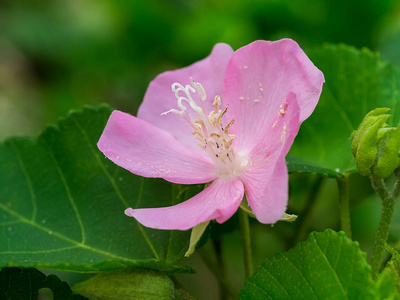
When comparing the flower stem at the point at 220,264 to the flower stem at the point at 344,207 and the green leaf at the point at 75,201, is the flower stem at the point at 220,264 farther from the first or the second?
the flower stem at the point at 344,207

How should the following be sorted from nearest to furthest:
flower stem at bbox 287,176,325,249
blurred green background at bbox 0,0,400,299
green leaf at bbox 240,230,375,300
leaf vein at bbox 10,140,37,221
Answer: green leaf at bbox 240,230,375,300, leaf vein at bbox 10,140,37,221, flower stem at bbox 287,176,325,249, blurred green background at bbox 0,0,400,299

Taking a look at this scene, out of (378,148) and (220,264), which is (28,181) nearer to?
(220,264)

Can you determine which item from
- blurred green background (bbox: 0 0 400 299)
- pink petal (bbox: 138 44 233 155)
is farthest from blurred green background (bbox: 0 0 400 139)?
pink petal (bbox: 138 44 233 155)

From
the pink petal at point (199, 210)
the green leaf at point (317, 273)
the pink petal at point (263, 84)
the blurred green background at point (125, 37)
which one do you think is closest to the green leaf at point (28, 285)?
the pink petal at point (199, 210)

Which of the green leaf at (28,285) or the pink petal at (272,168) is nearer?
the pink petal at (272,168)

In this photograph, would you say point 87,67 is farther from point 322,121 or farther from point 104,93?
point 322,121

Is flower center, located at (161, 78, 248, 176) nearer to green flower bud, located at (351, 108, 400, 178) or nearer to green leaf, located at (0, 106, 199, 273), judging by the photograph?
green leaf, located at (0, 106, 199, 273)
